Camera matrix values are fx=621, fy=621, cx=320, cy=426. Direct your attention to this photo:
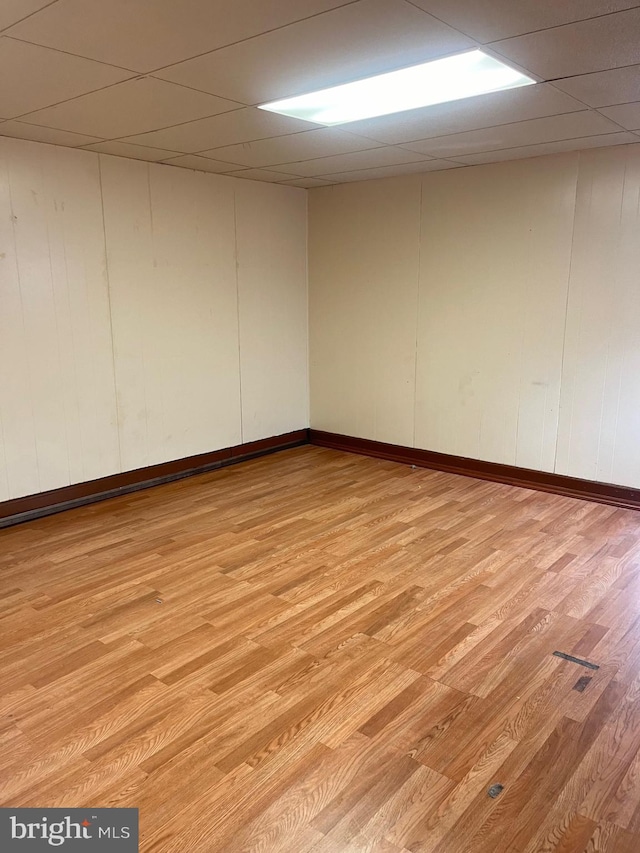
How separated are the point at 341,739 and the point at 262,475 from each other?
345 centimetres

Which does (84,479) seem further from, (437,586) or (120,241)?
(437,586)

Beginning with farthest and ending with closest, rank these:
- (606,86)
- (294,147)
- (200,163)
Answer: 1. (200,163)
2. (294,147)
3. (606,86)

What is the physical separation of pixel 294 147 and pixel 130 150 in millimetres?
1186

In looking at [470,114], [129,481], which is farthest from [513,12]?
[129,481]

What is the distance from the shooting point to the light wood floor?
1.98m

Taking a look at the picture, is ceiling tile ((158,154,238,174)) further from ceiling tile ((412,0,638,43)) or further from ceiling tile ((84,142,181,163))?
ceiling tile ((412,0,638,43))

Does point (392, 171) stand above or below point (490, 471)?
above

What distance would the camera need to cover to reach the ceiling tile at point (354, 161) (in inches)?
179

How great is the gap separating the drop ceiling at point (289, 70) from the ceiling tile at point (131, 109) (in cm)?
1

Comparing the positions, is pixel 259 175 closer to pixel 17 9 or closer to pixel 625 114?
pixel 625 114

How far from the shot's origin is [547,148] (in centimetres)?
445

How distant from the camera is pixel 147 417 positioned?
5172 mm

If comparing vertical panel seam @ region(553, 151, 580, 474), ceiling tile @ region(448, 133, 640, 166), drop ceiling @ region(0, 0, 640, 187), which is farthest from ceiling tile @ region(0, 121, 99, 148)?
vertical panel seam @ region(553, 151, 580, 474)

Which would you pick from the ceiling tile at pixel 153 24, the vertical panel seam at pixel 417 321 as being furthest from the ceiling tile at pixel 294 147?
the ceiling tile at pixel 153 24
